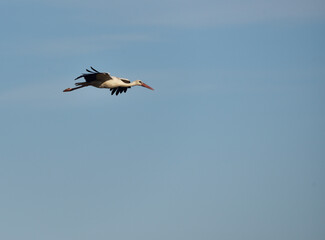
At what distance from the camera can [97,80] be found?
126m

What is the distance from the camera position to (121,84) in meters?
128

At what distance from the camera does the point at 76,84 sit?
A: 126750 mm

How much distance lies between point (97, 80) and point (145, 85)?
7596mm

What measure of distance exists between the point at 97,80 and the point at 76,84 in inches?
90.9

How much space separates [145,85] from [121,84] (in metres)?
4.50

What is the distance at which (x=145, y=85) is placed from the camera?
13188cm

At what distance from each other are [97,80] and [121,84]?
315 centimetres

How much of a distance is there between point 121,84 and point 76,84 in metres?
4.28
